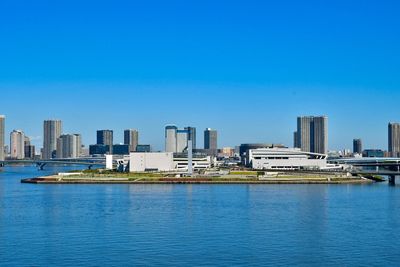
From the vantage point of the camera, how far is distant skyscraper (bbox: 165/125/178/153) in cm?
7575

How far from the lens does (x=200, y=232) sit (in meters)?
15.1

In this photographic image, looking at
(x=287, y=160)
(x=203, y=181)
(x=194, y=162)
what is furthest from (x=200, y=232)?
(x=194, y=162)

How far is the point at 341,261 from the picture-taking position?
11.8 m

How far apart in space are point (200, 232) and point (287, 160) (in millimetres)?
34567

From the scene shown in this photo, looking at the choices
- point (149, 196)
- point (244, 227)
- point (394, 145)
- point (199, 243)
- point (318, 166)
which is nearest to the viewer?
point (199, 243)

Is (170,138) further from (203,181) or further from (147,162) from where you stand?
(203,181)

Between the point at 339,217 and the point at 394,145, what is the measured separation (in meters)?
94.7

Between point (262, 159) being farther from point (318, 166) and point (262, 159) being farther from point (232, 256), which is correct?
point (232, 256)

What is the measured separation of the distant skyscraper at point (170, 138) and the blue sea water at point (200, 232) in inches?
2037

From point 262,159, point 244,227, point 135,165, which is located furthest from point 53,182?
point 244,227

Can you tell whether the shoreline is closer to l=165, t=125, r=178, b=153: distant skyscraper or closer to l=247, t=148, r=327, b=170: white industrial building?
l=247, t=148, r=327, b=170: white industrial building

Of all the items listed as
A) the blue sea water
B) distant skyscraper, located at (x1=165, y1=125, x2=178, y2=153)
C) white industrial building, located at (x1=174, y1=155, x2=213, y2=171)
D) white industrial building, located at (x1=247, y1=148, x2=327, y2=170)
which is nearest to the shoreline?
white industrial building, located at (x1=174, y1=155, x2=213, y2=171)

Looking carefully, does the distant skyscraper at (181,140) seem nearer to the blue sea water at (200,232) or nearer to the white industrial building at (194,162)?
the white industrial building at (194,162)

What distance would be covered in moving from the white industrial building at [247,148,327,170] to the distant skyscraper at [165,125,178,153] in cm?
2642
